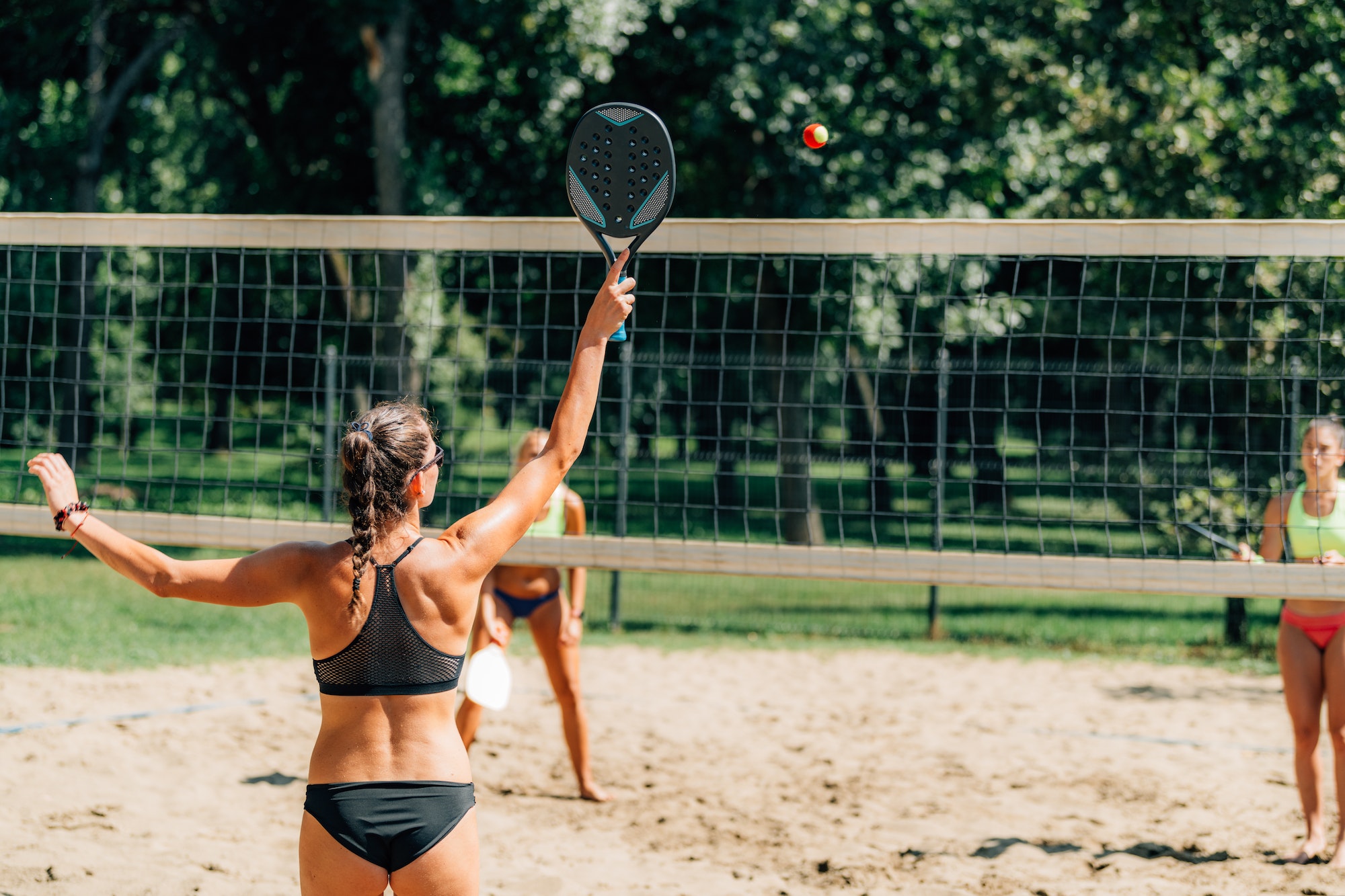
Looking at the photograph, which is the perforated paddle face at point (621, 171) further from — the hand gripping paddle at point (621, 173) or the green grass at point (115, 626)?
the green grass at point (115, 626)

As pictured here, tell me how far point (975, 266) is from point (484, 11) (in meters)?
6.64

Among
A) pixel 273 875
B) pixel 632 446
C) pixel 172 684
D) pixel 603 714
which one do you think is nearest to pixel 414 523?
pixel 273 875

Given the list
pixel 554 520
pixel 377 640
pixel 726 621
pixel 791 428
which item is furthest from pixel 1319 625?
pixel 791 428

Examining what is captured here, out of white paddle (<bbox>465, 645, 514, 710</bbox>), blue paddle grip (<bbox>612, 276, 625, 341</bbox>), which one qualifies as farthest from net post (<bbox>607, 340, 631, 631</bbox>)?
blue paddle grip (<bbox>612, 276, 625, 341</bbox>)

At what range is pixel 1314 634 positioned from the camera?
497cm

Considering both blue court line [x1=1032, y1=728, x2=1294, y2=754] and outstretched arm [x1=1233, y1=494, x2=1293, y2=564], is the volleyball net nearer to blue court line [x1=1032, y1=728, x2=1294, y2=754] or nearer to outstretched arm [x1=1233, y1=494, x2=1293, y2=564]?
outstretched arm [x1=1233, y1=494, x2=1293, y2=564]

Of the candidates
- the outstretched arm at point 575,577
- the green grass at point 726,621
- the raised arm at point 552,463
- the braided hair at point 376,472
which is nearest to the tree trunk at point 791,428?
the green grass at point 726,621

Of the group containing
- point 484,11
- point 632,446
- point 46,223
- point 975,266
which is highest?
point 484,11

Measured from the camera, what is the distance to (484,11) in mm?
14117

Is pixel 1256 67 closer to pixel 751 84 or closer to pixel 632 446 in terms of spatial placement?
pixel 751 84

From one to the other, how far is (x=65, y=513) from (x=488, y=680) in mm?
2789

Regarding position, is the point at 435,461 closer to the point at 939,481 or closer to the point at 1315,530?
the point at 1315,530

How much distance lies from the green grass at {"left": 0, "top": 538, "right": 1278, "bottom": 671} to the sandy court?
0.89 metres

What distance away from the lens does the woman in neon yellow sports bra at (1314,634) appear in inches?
194
